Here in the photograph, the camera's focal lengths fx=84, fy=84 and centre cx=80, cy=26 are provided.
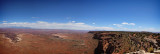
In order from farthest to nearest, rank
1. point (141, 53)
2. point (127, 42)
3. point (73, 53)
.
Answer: point (73, 53) → point (127, 42) → point (141, 53)

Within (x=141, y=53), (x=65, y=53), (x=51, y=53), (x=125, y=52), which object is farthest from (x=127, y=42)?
(x=51, y=53)

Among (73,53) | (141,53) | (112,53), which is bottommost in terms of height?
(73,53)

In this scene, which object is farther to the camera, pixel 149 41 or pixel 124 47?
pixel 149 41

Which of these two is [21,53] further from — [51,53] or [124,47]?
[124,47]

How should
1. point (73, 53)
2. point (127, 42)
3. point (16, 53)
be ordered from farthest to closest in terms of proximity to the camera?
point (73, 53)
point (16, 53)
point (127, 42)

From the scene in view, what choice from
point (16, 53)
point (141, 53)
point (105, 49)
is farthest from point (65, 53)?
point (141, 53)

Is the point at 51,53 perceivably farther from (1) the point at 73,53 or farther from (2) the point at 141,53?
(2) the point at 141,53

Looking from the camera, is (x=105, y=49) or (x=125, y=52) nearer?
(x=125, y=52)

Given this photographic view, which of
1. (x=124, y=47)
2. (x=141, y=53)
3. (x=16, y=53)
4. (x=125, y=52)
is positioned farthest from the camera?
(x=16, y=53)

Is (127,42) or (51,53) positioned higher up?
(127,42)
